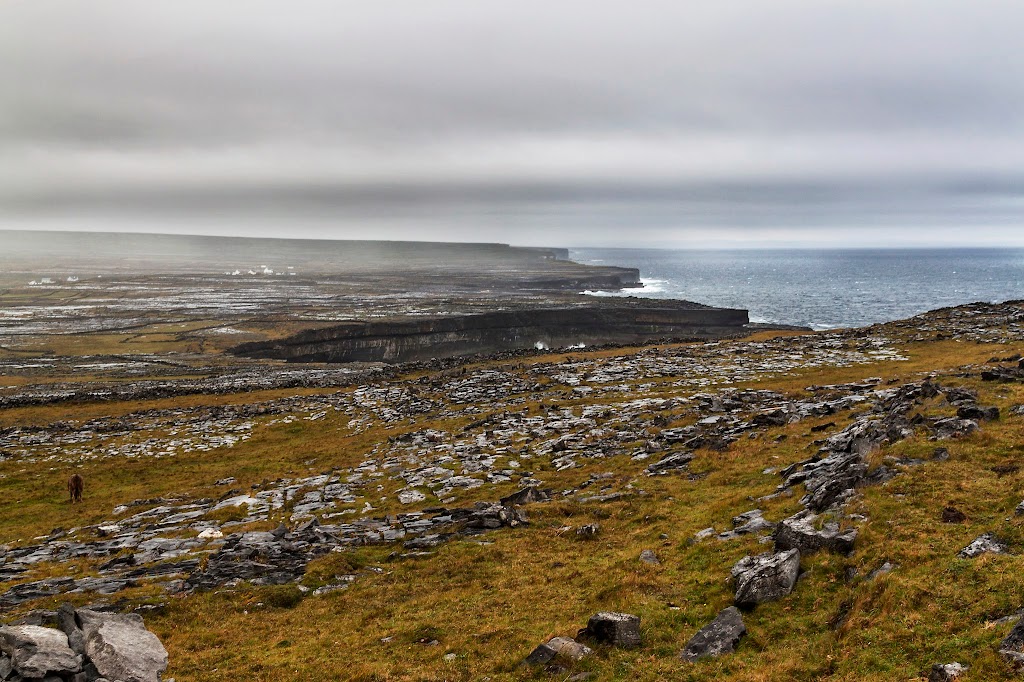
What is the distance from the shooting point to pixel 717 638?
14.1 m

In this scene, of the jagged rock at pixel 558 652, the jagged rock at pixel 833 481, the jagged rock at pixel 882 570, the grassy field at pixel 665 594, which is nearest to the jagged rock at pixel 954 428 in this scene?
the grassy field at pixel 665 594

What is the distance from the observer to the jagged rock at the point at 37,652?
13.3 metres

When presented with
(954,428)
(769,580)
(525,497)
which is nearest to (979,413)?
(954,428)

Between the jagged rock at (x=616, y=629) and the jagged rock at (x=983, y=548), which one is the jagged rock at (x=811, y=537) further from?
the jagged rock at (x=616, y=629)

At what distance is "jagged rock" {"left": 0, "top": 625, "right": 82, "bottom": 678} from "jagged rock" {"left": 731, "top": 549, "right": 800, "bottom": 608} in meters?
16.2

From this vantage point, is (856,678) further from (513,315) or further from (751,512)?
(513,315)

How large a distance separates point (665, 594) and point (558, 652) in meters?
4.08

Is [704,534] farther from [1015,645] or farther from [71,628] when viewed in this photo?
[71,628]

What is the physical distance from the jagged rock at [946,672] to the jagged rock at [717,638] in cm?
405

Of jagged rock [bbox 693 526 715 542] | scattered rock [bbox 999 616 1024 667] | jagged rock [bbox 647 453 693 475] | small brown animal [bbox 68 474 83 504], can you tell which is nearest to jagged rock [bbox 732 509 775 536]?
jagged rock [bbox 693 526 715 542]

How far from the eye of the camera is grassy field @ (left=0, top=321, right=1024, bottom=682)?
12594 mm

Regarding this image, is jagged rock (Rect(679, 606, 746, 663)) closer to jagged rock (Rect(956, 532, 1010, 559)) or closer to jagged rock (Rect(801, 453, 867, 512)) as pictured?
jagged rock (Rect(956, 532, 1010, 559))

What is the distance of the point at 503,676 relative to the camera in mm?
14539

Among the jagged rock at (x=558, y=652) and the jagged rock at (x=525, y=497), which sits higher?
the jagged rock at (x=558, y=652)
